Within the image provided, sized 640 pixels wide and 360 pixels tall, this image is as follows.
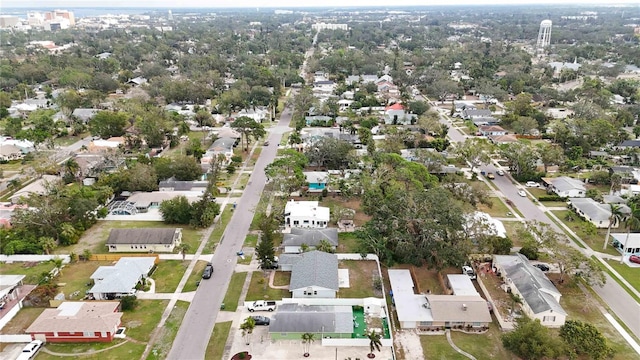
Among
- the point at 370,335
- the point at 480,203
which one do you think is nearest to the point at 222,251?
the point at 370,335

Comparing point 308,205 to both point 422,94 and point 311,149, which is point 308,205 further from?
point 422,94

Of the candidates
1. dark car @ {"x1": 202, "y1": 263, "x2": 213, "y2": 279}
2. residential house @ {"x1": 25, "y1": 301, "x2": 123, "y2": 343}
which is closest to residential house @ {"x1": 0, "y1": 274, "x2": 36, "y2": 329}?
residential house @ {"x1": 25, "y1": 301, "x2": 123, "y2": 343}

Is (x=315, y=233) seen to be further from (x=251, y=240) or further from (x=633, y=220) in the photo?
(x=633, y=220)

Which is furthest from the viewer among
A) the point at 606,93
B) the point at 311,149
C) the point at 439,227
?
the point at 606,93

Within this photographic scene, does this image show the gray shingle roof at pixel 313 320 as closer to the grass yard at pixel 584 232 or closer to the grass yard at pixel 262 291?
the grass yard at pixel 262 291

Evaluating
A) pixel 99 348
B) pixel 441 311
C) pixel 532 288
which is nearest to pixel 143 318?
pixel 99 348

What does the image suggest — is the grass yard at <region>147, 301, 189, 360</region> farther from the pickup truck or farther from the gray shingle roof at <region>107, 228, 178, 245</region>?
the gray shingle roof at <region>107, 228, 178, 245</region>

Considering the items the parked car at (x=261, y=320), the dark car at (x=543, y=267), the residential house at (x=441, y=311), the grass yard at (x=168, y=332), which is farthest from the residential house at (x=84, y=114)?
the dark car at (x=543, y=267)
